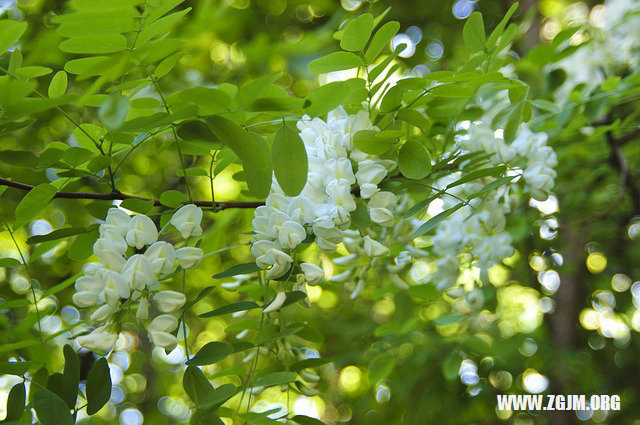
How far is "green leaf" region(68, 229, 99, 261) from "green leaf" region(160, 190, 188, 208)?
9cm

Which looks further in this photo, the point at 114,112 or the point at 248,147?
the point at 248,147

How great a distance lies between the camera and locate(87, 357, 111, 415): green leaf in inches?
26.3

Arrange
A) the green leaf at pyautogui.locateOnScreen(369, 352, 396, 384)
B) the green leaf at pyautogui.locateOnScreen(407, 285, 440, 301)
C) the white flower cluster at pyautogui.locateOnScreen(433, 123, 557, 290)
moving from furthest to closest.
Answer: the green leaf at pyautogui.locateOnScreen(369, 352, 396, 384) → the green leaf at pyautogui.locateOnScreen(407, 285, 440, 301) → the white flower cluster at pyautogui.locateOnScreen(433, 123, 557, 290)

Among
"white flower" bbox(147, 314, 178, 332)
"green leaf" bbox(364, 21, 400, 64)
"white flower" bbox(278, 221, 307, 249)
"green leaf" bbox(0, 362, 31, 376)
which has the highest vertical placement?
"green leaf" bbox(364, 21, 400, 64)

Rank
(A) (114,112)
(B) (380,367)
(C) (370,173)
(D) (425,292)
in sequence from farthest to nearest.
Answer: (B) (380,367)
(D) (425,292)
(C) (370,173)
(A) (114,112)

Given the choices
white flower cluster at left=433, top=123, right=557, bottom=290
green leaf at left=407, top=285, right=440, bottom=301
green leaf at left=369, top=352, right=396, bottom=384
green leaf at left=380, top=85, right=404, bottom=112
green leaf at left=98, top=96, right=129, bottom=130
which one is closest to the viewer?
Answer: green leaf at left=98, top=96, right=129, bottom=130

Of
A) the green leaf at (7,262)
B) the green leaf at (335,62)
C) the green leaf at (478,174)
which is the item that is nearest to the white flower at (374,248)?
the green leaf at (478,174)

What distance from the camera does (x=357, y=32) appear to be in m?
0.70

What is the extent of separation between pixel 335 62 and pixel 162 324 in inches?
14.2

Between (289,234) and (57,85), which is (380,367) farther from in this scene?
(57,85)

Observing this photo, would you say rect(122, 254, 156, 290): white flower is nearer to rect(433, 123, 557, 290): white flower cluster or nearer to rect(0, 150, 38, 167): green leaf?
rect(0, 150, 38, 167): green leaf

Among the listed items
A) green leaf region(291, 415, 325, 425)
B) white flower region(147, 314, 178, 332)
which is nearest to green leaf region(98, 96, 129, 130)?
white flower region(147, 314, 178, 332)

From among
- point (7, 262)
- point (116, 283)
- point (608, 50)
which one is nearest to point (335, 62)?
point (116, 283)

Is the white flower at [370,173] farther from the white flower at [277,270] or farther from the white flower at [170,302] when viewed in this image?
the white flower at [170,302]
